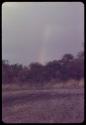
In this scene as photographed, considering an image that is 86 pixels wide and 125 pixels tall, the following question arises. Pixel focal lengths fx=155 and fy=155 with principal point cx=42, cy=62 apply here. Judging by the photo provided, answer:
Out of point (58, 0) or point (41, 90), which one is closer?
point (41, 90)

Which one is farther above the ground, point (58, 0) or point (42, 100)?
point (58, 0)

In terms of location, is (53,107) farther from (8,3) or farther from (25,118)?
(8,3)

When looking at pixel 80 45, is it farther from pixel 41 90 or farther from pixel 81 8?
pixel 41 90

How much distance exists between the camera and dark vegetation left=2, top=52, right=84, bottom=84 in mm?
1396

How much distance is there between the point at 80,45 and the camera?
145cm

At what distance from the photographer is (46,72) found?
141cm

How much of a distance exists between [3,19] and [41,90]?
2.42ft

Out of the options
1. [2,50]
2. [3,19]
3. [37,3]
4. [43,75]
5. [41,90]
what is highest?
[37,3]

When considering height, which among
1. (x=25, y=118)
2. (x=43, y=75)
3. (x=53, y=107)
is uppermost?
(x=43, y=75)

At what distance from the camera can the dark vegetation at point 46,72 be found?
1.40m

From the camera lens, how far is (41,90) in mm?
1350

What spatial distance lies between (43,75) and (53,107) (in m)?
0.30

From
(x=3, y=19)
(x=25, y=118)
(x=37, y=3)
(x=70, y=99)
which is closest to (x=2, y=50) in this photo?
(x=3, y=19)

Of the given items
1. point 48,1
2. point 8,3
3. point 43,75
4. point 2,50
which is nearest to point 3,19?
point 8,3
